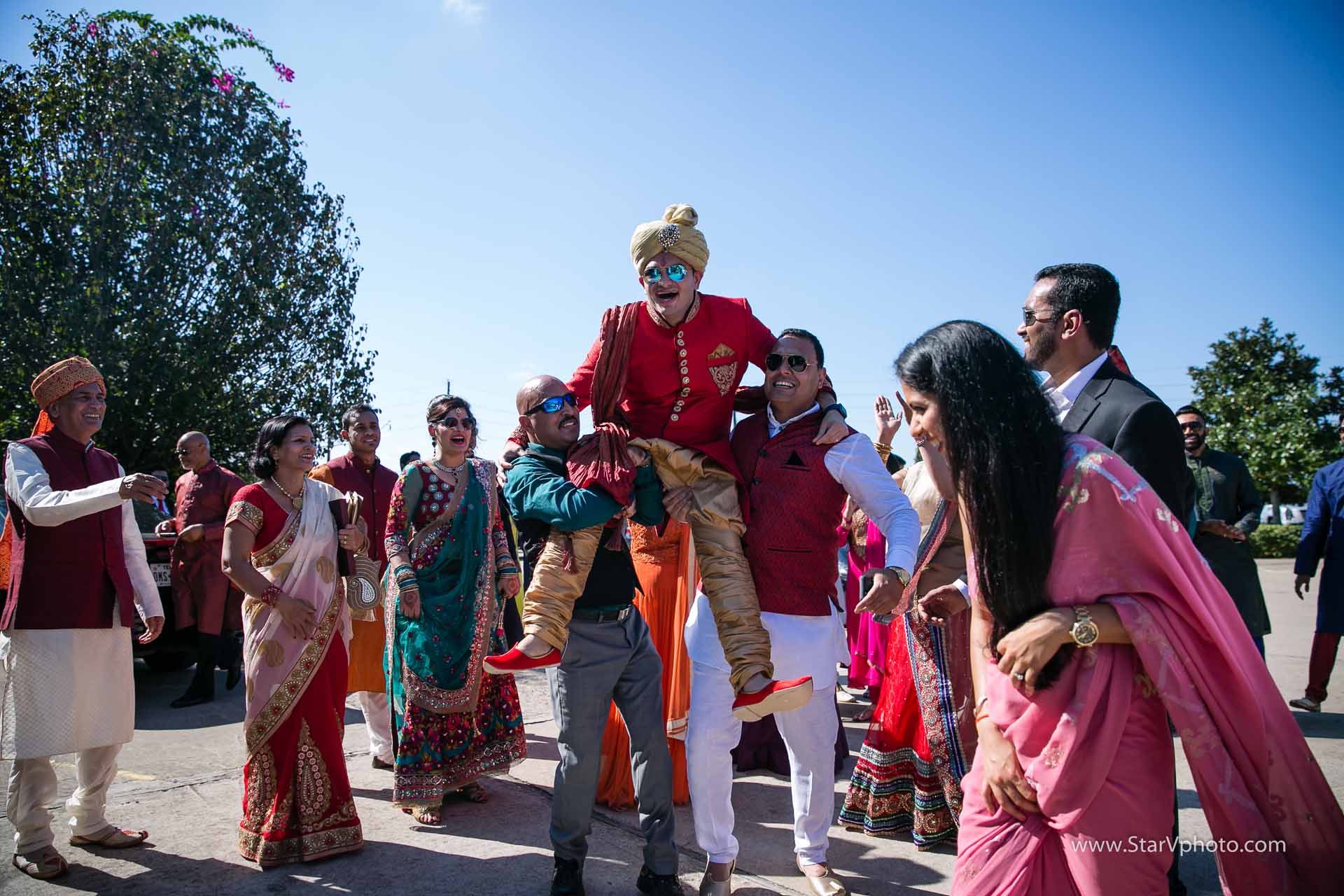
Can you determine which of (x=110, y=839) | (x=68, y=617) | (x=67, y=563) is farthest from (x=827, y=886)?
(x=67, y=563)

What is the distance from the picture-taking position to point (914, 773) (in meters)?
4.01

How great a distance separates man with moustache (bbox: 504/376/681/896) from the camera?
328 centimetres

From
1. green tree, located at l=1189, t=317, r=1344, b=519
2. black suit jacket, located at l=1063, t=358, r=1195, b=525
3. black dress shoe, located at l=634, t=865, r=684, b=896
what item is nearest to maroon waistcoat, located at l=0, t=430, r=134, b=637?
black dress shoe, located at l=634, t=865, r=684, b=896

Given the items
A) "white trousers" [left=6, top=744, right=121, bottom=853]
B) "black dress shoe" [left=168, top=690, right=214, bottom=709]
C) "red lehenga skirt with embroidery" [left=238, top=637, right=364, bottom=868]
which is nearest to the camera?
"white trousers" [left=6, top=744, right=121, bottom=853]

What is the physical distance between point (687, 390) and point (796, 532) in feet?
2.45

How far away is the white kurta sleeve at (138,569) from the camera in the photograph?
407 centimetres

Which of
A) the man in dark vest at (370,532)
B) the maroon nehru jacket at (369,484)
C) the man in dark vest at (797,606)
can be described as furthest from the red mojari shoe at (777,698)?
the maroon nehru jacket at (369,484)

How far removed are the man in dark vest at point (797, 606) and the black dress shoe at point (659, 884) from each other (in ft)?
0.36

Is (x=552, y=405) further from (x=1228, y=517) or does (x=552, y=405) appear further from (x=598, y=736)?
(x=1228, y=517)

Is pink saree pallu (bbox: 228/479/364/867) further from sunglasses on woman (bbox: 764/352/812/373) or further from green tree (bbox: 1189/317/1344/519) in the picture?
green tree (bbox: 1189/317/1344/519)

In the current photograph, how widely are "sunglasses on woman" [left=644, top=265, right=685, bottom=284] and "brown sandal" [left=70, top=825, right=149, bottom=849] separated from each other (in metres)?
3.55

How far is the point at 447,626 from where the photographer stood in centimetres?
462

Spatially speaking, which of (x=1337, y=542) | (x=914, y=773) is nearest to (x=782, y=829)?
(x=914, y=773)

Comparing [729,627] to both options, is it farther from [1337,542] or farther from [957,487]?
[1337,542]
